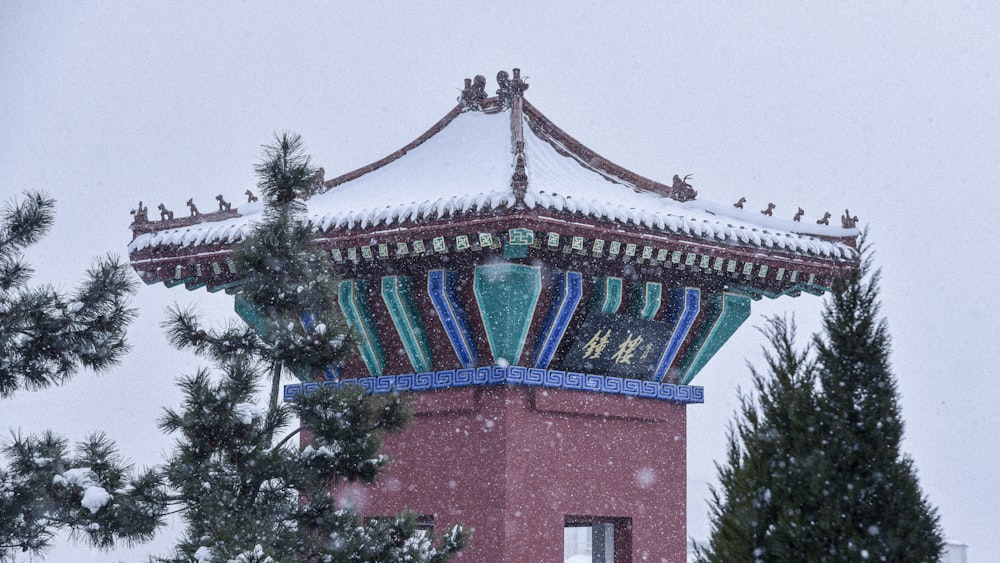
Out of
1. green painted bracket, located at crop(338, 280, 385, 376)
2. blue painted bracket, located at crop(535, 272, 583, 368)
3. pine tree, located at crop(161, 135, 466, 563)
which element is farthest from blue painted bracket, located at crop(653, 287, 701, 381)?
pine tree, located at crop(161, 135, 466, 563)

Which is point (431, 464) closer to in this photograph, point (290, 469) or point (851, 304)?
point (290, 469)

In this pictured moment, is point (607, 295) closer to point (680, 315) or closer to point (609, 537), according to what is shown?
point (680, 315)

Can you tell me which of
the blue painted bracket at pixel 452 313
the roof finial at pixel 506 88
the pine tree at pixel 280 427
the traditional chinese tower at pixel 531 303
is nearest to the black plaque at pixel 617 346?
the traditional chinese tower at pixel 531 303

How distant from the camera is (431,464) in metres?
10.5

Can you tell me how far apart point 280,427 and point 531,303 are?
3.49 metres

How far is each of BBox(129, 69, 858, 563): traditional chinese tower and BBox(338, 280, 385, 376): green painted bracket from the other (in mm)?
21

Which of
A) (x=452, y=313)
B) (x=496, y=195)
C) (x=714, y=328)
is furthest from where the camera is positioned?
(x=714, y=328)

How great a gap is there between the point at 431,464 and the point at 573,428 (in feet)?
4.47

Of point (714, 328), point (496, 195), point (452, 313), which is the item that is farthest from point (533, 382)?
point (714, 328)

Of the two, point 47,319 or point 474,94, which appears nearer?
point 47,319

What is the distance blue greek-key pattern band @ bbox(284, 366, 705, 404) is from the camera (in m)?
10.0

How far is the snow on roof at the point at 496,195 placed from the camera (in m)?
9.56

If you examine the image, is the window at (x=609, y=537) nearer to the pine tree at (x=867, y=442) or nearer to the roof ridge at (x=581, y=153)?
the roof ridge at (x=581, y=153)

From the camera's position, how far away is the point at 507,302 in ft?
32.5
